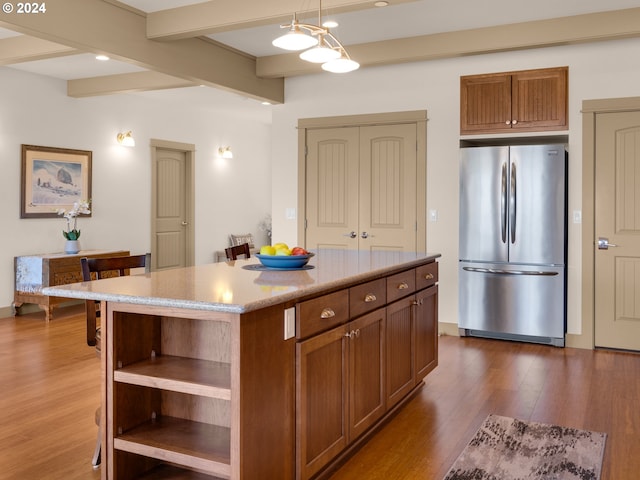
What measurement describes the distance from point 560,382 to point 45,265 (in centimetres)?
496

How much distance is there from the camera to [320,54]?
317cm

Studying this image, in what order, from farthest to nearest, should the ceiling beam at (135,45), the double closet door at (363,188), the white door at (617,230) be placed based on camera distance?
1. the double closet door at (363,188)
2. the white door at (617,230)
3. the ceiling beam at (135,45)

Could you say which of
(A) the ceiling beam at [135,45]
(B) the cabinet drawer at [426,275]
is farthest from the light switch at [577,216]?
(A) the ceiling beam at [135,45]

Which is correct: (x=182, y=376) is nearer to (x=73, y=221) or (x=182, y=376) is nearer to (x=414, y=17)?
(x=414, y=17)

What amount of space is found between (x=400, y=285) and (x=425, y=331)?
59 cm

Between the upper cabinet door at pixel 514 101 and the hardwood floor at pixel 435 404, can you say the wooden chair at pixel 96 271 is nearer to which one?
the hardwood floor at pixel 435 404

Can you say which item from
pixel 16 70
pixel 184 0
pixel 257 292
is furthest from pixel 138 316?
pixel 16 70

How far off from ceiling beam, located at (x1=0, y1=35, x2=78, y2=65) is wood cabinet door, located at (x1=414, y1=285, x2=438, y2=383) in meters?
3.54

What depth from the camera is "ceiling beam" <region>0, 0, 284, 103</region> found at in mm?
3916

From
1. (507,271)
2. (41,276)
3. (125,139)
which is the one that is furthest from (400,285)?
(125,139)

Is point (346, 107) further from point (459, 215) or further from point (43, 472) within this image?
point (43, 472)

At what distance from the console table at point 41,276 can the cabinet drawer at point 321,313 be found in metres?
4.45

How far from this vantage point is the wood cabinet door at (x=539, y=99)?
5000 mm

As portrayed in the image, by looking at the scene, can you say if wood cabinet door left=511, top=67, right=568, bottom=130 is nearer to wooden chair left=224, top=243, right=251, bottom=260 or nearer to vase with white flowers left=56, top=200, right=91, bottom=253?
wooden chair left=224, top=243, right=251, bottom=260
